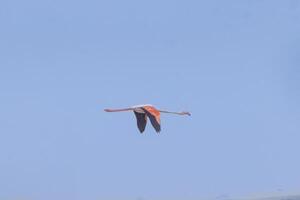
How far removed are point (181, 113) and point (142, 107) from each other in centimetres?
220

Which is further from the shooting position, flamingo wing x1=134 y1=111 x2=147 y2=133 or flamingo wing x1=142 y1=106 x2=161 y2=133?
flamingo wing x1=134 y1=111 x2=147 y2=133

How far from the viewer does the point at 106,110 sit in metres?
32.1

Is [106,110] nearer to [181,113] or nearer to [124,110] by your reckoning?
[124,110]

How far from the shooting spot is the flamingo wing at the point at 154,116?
99.9ft

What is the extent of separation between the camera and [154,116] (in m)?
31.0

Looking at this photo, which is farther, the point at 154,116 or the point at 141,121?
the point at 141,121

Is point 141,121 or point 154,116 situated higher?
point 141,121

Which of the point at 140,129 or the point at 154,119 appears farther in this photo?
the point at 140,129

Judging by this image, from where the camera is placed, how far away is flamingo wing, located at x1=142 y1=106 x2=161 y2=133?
30.5 meters

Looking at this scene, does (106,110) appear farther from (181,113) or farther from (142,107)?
(181,113)

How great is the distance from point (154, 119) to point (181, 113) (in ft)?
5.44

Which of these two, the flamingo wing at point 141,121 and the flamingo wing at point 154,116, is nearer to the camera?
the flamingo wing at point 154,116

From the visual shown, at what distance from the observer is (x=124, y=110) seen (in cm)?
3011

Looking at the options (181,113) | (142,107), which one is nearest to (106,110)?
(142,107)
